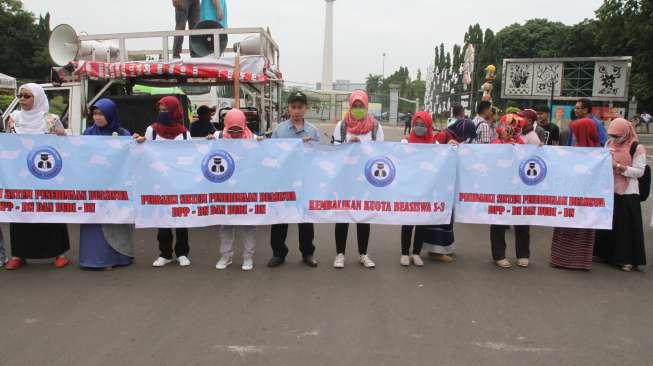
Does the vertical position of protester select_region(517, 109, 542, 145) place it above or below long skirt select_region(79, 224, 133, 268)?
above

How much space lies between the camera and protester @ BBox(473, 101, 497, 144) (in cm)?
792

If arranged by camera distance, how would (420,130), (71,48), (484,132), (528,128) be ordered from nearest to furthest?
(420,130)
(528,128)
(484,132)
(71,48)

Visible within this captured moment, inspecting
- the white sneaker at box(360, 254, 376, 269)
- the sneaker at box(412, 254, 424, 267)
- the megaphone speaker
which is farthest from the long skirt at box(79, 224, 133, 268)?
the megaphone speaker

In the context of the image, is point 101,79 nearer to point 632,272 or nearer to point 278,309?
point 278,309

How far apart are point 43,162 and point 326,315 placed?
3365mm

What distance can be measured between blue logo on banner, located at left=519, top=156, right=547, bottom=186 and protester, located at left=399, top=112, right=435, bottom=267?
39.3 inches

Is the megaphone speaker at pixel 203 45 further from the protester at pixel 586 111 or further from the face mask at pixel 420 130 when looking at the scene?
the protester at pixel 586 111

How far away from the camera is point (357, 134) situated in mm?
5672

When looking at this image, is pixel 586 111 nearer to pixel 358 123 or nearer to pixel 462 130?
pixel 462 130

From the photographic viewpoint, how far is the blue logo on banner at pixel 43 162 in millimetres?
5406

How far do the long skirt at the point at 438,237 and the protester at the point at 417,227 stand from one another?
0.07 meters

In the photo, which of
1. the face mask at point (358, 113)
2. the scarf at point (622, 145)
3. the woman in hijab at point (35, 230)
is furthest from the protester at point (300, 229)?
the scarf at point (622, 145)

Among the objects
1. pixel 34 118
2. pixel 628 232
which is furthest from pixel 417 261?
pixel 34 118

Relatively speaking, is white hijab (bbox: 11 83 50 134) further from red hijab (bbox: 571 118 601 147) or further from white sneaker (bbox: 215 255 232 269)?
red hijab (bbox: 571 118 601 147)
